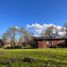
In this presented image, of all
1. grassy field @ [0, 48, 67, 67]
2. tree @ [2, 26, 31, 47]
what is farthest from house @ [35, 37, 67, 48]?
grassy field @ [0, 48, 67, 67]

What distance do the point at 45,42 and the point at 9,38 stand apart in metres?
13.4

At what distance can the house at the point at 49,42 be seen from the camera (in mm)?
58209

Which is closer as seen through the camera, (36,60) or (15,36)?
(36,60)

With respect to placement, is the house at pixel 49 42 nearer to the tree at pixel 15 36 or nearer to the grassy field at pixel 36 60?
the tree at pixel 15 36

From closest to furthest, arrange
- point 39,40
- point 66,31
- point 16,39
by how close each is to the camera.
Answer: point 39,40
point 16,39
point 66,31

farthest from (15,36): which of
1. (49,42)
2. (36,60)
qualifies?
(36,60)

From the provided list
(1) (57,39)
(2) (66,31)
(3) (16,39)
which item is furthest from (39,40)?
(2) (66,31)

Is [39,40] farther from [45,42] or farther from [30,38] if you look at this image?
[30,38]

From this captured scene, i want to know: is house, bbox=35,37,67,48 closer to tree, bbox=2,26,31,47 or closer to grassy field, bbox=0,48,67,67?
tree, bbox=2,26,31,47

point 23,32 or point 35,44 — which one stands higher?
point 23,32

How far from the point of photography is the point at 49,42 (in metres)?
60.2

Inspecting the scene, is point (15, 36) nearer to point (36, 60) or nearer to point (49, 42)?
point (49, 42)

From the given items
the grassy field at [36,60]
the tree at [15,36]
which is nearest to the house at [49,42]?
the tree at [15,36]

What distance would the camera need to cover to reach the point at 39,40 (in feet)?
193
